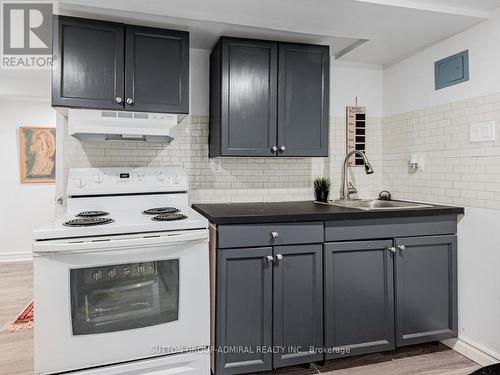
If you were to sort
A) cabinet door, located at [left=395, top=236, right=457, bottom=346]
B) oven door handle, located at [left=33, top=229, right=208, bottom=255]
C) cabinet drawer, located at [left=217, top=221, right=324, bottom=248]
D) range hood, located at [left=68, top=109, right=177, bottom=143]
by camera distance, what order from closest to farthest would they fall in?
1. oven door handle, located at [left=33, top=229, right=208, bottom=255]
2. cabinet drawer, located at [left=217, top=221, right=324, bottom=248]
3. range hood, located at [left=68, top=109, right=177, bottom=143]
4. cabinet door, located at [left=395, top=236, right=457, bottom=346]

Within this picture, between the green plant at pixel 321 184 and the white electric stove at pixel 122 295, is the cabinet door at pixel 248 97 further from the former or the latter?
the white electric stove at pixel 122 295

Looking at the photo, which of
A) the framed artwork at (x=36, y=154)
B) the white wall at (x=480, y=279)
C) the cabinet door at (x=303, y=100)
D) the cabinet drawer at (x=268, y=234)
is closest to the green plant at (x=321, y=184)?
the cabinet door at (x=303, y=100)

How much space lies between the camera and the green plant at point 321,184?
2.64 meters

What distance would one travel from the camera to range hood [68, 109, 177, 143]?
193cm

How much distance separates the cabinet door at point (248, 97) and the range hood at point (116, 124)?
1.24 ft

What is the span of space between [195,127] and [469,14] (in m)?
1.84

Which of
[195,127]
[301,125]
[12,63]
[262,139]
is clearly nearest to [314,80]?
[301,125]

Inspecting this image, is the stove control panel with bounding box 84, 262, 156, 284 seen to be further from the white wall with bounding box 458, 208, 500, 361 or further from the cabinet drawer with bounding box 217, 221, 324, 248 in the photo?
the white wall with bounding box 458, 208, 500, 361

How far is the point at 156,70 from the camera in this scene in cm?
206

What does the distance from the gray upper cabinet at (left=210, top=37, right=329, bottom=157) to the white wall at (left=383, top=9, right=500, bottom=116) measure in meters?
0.74

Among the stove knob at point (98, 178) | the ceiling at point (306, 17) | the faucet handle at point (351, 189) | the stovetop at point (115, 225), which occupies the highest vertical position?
the ceiling at point (306, 17)

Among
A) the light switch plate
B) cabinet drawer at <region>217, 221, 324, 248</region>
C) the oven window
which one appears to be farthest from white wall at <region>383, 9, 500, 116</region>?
the oven window

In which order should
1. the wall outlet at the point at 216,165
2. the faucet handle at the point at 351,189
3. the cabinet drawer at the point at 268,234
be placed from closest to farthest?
the cabinet drawer at the point at 268,234
the wall outlet at the point at 216,165
the faucet handle at the point at 351,189

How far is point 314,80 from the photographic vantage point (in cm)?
235
